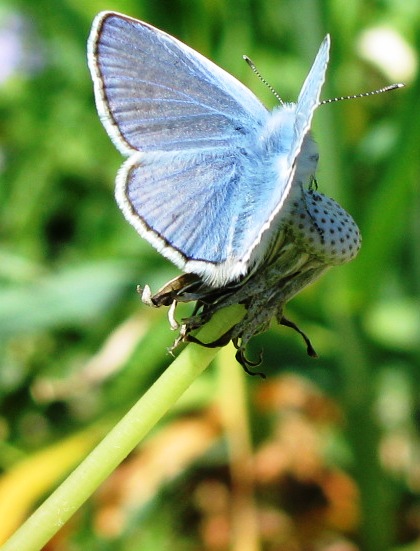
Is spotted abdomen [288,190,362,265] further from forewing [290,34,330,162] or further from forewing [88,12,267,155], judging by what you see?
forewing [88,12,267,155]

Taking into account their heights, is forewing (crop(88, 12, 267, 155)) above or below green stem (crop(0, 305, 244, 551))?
above

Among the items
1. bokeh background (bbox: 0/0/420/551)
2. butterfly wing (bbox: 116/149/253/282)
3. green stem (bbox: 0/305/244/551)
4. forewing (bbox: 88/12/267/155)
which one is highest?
forewing (bbox: 88/12/267/155)

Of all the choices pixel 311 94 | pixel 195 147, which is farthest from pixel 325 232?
pixel 195 147

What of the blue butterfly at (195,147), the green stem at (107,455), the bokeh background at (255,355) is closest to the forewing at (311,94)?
the blue butterfly at (195,147)

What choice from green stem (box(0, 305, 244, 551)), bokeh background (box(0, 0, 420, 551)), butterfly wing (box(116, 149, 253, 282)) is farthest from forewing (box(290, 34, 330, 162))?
bokeh background (box(0, 0, 420, 551))

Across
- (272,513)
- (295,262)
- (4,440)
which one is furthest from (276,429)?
(295,262)

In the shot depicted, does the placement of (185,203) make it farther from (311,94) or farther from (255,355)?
(255,355)

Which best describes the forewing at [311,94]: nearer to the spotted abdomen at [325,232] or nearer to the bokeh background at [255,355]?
the spotted abdomen at [325,232]
